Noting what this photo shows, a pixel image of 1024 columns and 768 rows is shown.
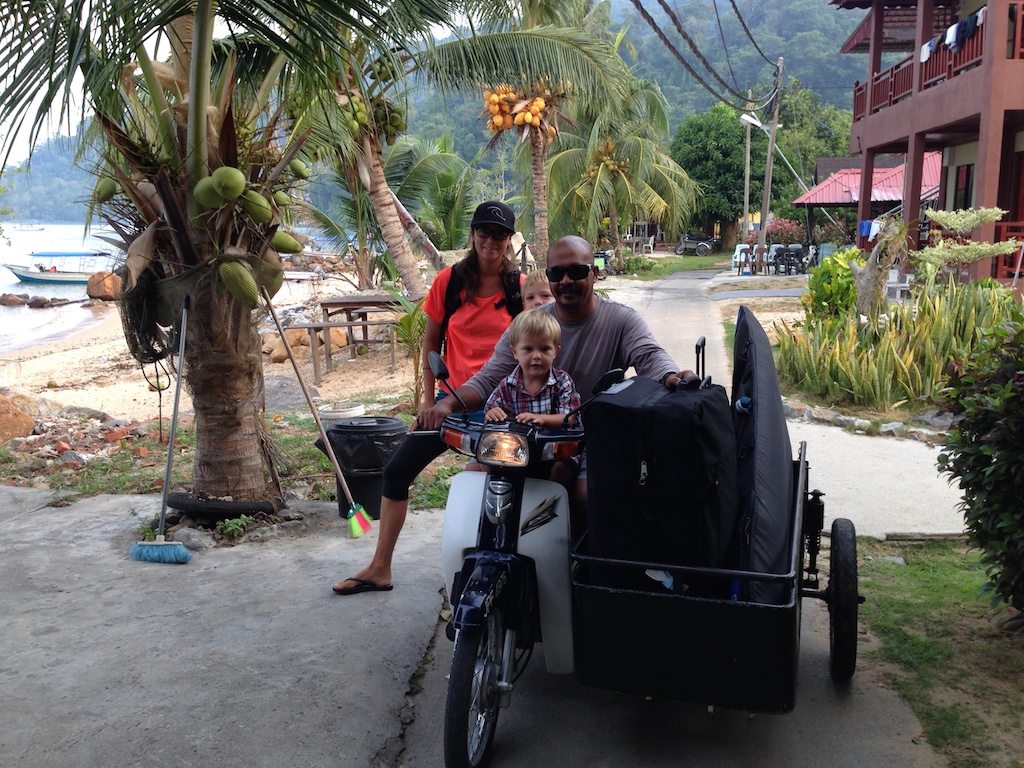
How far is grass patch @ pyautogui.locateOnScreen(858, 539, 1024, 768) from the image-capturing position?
3242 millimetres

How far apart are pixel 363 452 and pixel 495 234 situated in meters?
2.19

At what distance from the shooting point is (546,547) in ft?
10.7

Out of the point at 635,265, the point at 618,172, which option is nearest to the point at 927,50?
the point at 618,172

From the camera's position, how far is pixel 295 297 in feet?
134

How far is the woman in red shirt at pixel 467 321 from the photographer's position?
4.23 meters

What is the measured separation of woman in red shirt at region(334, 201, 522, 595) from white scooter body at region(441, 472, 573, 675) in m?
0.84

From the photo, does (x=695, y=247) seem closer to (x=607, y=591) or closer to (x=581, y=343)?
(x=581, y=343)

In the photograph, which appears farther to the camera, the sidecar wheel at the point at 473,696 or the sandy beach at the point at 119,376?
the sandy beach at the point at 119,376

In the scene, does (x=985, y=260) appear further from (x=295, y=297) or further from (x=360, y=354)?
(x=295, y=297)

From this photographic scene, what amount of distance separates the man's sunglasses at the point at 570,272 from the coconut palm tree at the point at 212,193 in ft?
6.78

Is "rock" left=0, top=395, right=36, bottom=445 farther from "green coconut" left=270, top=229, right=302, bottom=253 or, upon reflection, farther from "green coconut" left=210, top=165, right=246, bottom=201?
Result: "green coconut" left=210, top=165, right=246, bottom=201

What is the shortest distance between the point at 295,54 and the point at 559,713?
12.2ft

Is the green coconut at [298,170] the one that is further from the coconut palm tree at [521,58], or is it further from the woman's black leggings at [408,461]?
the coconut palm tree at [521,58]

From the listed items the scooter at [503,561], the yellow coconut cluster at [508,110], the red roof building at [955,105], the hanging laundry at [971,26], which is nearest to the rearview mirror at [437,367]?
the scooter at [503,561]
